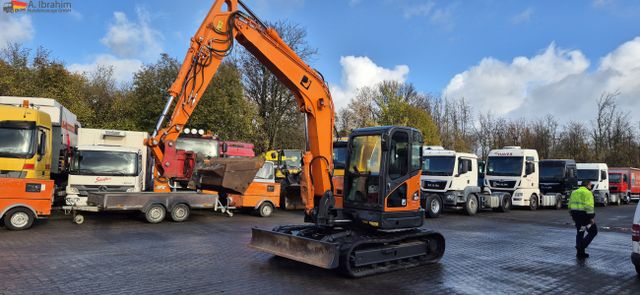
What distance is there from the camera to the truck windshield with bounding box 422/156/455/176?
18480mm

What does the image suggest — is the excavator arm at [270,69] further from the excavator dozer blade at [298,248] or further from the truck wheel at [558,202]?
the truck wheel at [558,202]

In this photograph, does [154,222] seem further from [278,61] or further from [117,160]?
[278,61]

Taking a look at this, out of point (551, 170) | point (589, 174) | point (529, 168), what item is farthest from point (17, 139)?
point (589, 174)

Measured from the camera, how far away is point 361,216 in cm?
814

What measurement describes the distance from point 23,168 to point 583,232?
14.1 metres

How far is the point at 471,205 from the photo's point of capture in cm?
1900

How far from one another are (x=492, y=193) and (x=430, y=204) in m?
5.20

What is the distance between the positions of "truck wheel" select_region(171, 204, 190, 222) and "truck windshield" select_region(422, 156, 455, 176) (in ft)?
31.1

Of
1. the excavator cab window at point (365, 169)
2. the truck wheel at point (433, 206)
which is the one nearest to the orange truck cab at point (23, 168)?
the excavator cab window at point (365, 169)

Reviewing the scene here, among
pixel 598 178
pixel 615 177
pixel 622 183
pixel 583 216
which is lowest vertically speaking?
pixel 583 216

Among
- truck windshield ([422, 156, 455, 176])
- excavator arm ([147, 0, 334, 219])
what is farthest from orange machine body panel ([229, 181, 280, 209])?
excavator arm ([147, 0, 334, 219])

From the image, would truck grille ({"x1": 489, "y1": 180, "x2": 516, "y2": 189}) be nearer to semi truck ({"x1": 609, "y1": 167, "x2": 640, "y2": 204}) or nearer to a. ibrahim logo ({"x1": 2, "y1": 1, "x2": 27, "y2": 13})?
semi truck ({"x1": 609, "y1": 167, "x2": 640, "y2": 204})

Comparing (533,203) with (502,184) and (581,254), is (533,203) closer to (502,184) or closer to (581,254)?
(502,184)

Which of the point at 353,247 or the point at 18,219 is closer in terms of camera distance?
the point at 353,247
